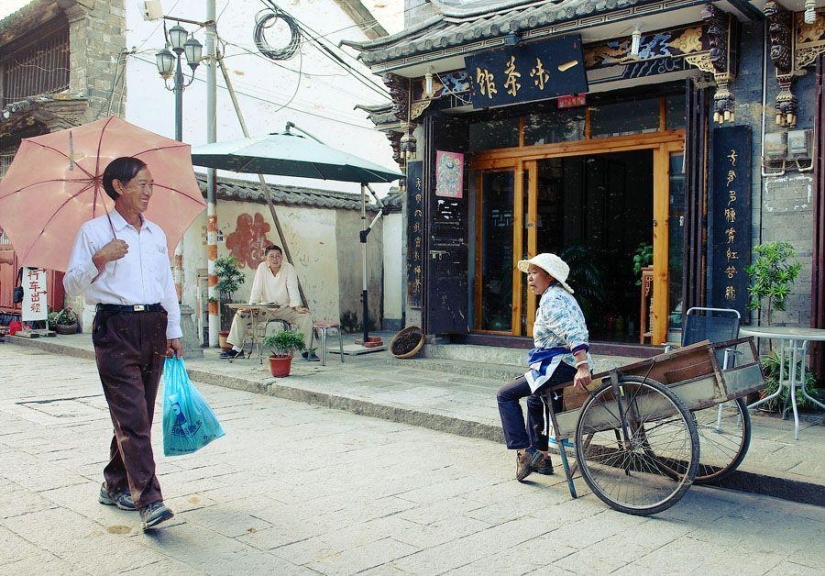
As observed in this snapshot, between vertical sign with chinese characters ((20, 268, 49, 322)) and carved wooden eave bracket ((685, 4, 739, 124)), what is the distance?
11.5 meters

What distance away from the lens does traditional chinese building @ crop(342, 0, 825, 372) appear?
7121mm

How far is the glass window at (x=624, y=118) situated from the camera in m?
9.07

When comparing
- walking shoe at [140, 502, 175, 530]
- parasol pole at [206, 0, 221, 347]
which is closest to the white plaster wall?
parasol pole at [206, 0, 221, 347]

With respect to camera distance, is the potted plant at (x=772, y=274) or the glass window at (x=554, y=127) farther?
the glass window at (x=554, y=127)

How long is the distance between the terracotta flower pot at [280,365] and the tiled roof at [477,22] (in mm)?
3924

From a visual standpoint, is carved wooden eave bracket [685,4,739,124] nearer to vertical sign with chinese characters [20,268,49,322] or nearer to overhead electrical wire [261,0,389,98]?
overhead electrical wire [261,0,389,98]

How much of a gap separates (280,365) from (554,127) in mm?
4644

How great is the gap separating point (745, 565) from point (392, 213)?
12.3m

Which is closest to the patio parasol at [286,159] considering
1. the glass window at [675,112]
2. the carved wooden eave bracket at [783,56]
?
the glass window at [675,112]

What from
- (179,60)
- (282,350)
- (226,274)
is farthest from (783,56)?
(179,60)

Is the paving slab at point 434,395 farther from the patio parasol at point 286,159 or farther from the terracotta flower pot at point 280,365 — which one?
the patio parasol at point 286,159

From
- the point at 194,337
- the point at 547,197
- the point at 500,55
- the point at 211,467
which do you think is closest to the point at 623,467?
the point at 211,467

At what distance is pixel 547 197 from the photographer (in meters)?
10.6

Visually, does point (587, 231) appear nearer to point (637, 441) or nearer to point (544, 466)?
point (544, 466)
